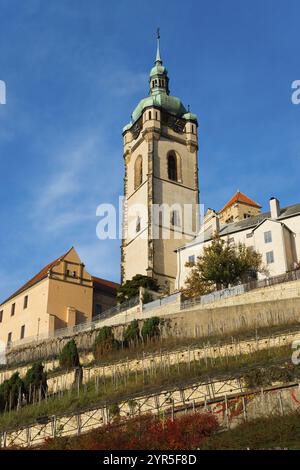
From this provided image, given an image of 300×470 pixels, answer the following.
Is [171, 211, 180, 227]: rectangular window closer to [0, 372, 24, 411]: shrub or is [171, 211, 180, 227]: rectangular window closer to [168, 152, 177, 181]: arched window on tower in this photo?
[168, 152, 177, 181]: arched window on tower

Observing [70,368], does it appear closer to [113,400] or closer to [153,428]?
[113,400]

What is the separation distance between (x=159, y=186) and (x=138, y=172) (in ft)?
14.8

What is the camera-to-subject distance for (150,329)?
4169cm

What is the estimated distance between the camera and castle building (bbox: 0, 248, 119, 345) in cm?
5716

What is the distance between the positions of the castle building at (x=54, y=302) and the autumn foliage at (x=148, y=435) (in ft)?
101

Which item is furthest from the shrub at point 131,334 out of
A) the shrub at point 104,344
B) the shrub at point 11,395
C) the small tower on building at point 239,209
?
the small tower on building at point 239,209

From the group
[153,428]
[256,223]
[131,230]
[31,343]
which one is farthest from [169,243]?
[153,428]

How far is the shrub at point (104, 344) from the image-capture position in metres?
41.7

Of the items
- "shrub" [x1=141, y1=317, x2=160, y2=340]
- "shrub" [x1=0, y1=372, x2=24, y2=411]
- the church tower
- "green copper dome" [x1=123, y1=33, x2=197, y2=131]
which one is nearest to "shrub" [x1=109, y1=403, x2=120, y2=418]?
"shrub" [x1=0, y1=372, x2=24, y2=411]

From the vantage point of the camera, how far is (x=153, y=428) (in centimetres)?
2431

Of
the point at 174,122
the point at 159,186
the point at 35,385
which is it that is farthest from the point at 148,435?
the point at 174,122

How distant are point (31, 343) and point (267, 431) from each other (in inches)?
1349

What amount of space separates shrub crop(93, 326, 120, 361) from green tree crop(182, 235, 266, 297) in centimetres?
831

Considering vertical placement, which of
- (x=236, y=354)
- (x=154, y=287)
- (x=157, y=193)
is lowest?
(x=236, y=354)
